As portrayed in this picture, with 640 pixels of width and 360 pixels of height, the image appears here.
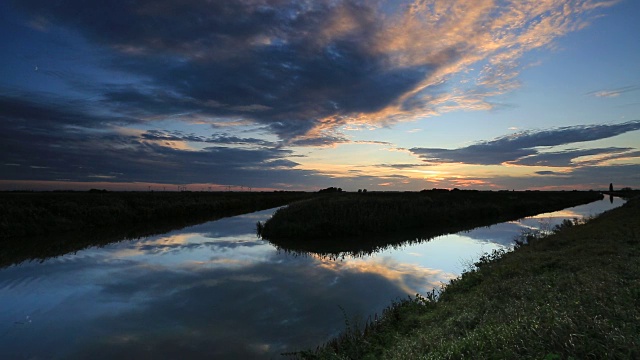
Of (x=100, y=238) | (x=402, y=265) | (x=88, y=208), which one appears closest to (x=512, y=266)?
(x=402, y=265)

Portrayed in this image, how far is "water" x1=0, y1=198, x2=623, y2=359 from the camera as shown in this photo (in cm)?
963

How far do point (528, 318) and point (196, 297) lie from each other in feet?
37.3

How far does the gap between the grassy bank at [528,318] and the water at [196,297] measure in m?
1.99

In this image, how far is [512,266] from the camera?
12742 millimetres

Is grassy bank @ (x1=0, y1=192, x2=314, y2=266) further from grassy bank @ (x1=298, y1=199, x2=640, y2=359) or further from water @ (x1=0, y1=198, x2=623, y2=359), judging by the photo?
grassy bank @ (x1=298, y1=199, x2=640, y2=359)

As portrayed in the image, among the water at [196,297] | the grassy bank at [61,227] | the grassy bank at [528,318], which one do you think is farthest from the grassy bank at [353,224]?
the grassy bank at [528,318]

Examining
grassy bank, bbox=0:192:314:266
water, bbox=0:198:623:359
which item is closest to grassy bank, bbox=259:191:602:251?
water, bbox=0:198:623:359

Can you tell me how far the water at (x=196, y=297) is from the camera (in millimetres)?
9633

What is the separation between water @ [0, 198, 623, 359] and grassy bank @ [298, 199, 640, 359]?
199cm

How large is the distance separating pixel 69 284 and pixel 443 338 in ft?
51.2

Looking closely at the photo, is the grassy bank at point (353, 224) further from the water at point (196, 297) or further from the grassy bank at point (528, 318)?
the grassy bank at point (528, 318)

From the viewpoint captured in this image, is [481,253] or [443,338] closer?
[443,338]

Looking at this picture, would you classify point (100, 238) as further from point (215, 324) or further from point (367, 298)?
point (367, 298)

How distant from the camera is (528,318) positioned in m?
6.29
